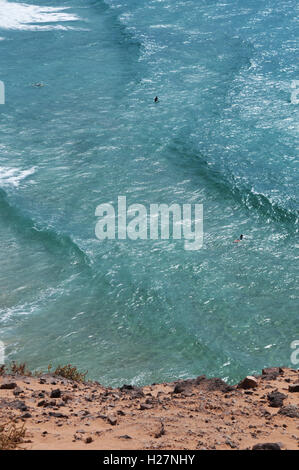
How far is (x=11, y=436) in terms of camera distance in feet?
36.7

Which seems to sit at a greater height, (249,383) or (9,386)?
(9,386)

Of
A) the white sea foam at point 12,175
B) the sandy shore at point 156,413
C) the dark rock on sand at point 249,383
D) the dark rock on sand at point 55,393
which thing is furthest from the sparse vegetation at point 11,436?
the white sea foam at point 12,175

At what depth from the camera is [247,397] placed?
47.0 feet

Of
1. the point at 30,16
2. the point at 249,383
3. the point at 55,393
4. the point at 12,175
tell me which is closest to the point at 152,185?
the point at 12,175

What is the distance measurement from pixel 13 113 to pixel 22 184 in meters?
9.87

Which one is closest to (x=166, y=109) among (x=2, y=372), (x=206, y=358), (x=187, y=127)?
(x=187, y=127)

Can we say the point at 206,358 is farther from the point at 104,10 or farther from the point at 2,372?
the point at 104,10

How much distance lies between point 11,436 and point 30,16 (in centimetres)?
5324

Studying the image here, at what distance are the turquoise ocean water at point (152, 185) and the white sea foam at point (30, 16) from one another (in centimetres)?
75

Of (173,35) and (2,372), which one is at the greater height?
(173,35)

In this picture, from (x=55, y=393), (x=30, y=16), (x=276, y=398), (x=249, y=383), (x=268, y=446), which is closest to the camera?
(x=268, y=446)

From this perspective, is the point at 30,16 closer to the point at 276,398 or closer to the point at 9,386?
the point at 9,386
